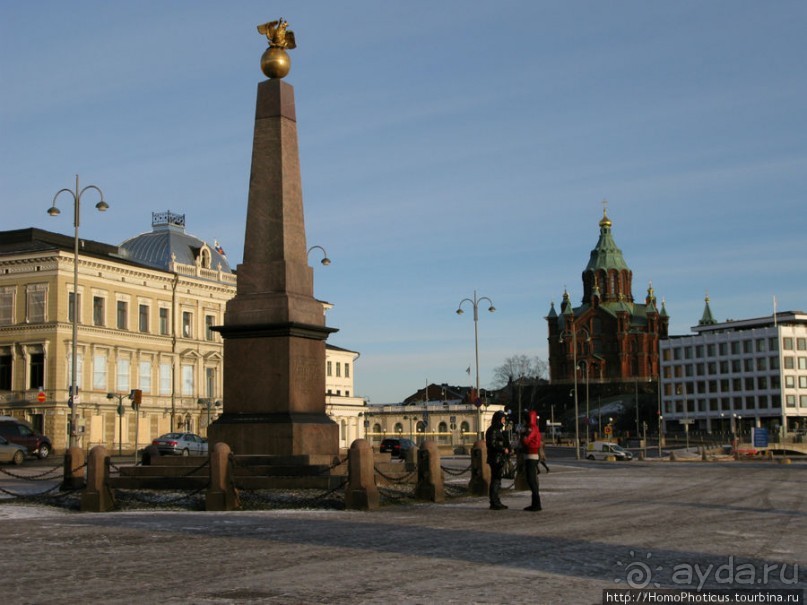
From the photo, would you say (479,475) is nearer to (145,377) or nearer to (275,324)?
(275,324)

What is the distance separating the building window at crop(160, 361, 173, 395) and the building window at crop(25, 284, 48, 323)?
11135mm

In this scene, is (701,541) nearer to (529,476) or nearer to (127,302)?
(529,476)

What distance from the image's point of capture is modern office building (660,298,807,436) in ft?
420

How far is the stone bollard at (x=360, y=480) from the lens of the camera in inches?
700

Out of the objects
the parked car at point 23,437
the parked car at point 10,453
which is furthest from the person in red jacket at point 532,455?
the parked car at point 23,437

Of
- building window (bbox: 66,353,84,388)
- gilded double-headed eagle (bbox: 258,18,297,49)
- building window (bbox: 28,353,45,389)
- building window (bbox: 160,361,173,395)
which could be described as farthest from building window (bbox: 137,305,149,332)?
gilded double-headed eagle (bbox: 258,18,297,49)

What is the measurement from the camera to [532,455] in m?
17.6

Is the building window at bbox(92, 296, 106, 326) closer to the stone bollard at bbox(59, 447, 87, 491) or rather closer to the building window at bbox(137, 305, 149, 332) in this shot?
the building window at bbox(137, 305, 149, 332)

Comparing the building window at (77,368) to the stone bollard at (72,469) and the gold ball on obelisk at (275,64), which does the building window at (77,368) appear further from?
the gold ball on obelisk at (275,64)

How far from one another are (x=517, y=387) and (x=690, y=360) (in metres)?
38.3

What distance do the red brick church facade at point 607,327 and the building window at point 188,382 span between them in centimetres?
9038

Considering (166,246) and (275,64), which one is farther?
(166,246)

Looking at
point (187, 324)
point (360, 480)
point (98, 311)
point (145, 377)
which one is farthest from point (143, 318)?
point (360, 480)

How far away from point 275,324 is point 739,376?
12244 centimetres
